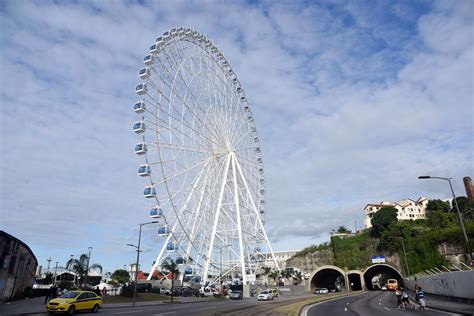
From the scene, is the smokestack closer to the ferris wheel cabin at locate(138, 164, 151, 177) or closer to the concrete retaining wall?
the concrete retaining wall

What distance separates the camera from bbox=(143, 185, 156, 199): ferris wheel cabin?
4253 centimetres

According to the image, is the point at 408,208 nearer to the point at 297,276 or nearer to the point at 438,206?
the point at 438,206

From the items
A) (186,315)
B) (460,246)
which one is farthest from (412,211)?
(186,315)

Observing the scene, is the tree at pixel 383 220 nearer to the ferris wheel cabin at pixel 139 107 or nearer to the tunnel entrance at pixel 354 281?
the tunnel entrance at pixel 354 281

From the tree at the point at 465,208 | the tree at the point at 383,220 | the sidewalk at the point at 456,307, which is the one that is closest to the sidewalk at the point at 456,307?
the sidewalk at the point at 456,307

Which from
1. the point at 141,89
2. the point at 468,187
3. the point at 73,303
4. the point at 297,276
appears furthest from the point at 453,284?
the point at 468,187

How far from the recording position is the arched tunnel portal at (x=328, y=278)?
319 ft

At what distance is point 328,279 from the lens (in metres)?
114

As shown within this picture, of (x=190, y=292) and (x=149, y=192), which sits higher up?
(x=149, y=192)

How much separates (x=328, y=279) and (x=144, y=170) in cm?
8874

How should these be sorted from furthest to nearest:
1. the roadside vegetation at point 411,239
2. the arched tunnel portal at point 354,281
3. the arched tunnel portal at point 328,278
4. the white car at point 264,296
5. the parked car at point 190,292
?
the arched tunnel portal at point 354,281
the arched tunnel portal at point 328,278
the roadside vegetation at point 411,239
the parked car at point 190,292
the white car at point 264,296

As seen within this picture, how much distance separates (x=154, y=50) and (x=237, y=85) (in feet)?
64.9

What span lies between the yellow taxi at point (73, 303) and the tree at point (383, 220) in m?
87.1

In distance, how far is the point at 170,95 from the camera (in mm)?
43688
